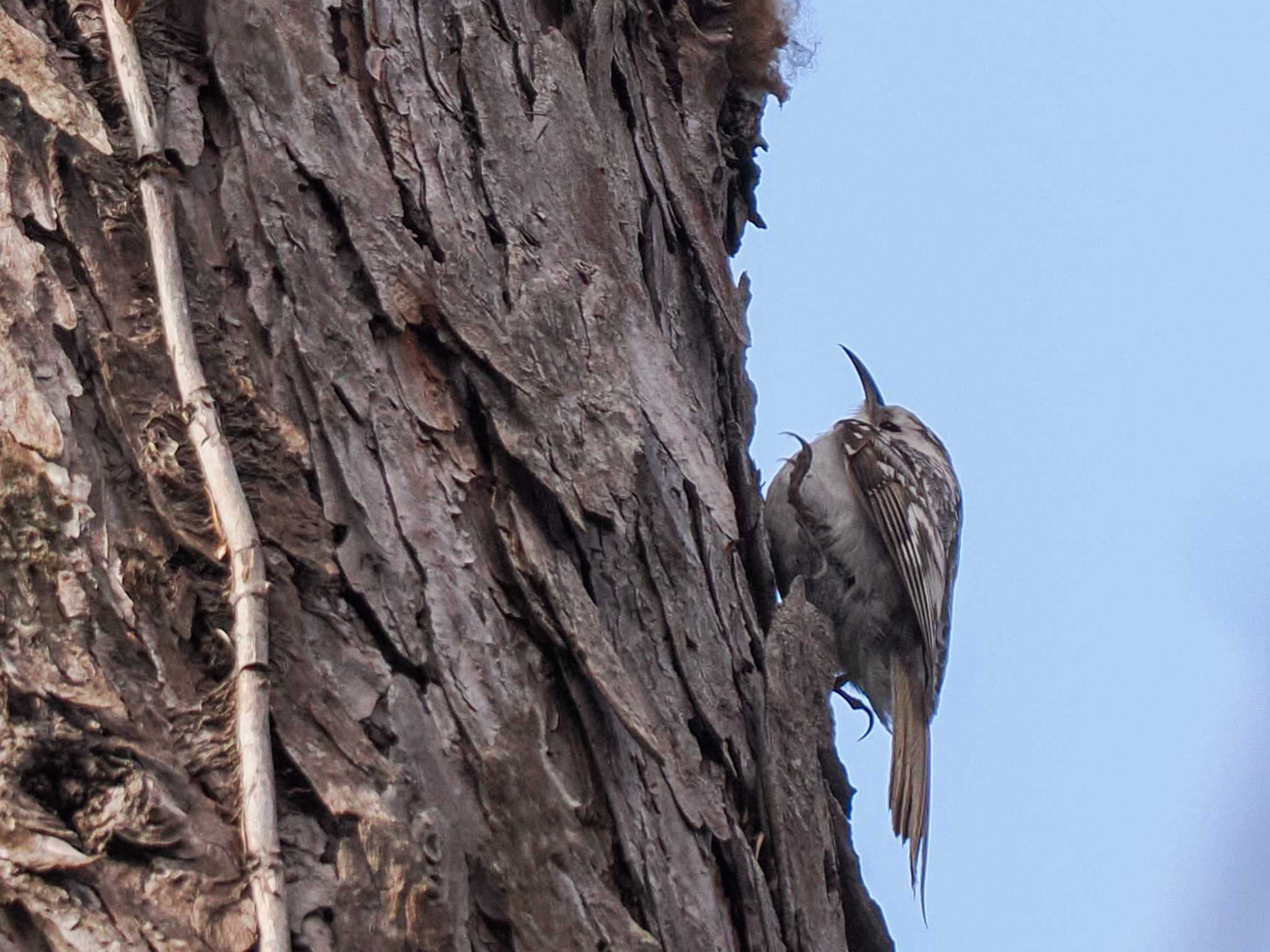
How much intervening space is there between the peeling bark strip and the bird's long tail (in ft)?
5.67

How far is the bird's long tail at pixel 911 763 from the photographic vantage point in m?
3.24

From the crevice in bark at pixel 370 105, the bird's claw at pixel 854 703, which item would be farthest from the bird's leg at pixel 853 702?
the crevice in bark at pixel 370 105

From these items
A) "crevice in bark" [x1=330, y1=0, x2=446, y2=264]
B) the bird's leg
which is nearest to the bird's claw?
the bird's leg

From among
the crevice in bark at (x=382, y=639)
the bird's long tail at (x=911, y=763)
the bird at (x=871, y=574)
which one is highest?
the bird at (x=871, y=574)

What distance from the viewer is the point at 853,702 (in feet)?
11.5

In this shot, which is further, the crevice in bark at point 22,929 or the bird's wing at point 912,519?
the bird's wing at point 912,519

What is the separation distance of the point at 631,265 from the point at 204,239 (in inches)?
24.6

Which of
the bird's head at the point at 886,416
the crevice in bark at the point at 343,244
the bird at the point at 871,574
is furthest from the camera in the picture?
the bird's head at the point at 886,416

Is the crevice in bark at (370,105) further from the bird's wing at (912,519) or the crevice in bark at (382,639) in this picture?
the bird's wing at (912,519)

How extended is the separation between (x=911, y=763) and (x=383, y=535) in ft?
6.49

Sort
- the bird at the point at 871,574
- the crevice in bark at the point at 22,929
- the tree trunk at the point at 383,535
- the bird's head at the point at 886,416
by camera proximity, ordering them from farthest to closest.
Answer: the bird's head at the point at 886,416 < the bird at the point at 871,574 < the tree trunk at the point at 383,535 < the crevice in bark at the point at 22,929

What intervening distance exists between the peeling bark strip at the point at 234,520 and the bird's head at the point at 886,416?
2.78 meters

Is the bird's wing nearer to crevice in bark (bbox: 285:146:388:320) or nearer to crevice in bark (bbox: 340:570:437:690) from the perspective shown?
crevice in bark (bbox: 285:146:388:320)

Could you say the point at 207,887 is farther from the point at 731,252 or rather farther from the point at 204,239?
the point at 731,252
